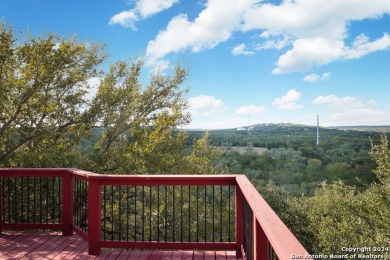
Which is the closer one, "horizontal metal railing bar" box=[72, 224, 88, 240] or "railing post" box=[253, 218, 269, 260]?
"railing post" box=[253, 218, 269, 260]

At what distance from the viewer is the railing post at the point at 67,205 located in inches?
209

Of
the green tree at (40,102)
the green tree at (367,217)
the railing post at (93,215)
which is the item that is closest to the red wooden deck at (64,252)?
the railing post at (93,215)

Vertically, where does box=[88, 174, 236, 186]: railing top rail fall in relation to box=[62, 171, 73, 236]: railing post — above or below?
above

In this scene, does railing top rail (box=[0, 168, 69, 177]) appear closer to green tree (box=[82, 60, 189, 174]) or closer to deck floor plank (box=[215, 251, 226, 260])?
deck floor plank (box=[215, 251, 226, 260])

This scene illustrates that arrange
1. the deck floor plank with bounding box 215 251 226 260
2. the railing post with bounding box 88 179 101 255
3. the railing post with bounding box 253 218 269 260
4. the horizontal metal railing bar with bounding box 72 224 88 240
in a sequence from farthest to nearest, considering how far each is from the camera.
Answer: the horizontal metal railing bar with bounding box 72 224 88 240, the railing post with bounding box 88 179 101 255, the deck floor plank with bounding box 215 251 226 260, the railing post with bounding box 253 218 269 260

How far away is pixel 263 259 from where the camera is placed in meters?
2.39

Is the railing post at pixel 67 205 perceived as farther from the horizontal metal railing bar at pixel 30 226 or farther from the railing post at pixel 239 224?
the railing post at pixel 239 224

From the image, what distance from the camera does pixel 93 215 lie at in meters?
4.44

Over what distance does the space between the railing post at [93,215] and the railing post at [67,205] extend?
1039 mm

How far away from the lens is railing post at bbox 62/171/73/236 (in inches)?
209

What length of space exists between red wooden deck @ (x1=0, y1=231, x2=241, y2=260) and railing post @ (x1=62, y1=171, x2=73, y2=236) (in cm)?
19

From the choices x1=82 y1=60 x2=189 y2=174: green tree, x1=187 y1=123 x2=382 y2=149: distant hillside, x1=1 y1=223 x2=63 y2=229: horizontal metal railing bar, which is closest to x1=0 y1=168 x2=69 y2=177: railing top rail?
x1=1 y1=223 x2=63 y2=229: horizontal metal railing bar

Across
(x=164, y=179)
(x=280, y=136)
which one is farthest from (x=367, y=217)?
(x=280, y=136)

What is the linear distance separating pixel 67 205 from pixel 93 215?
1086mm
